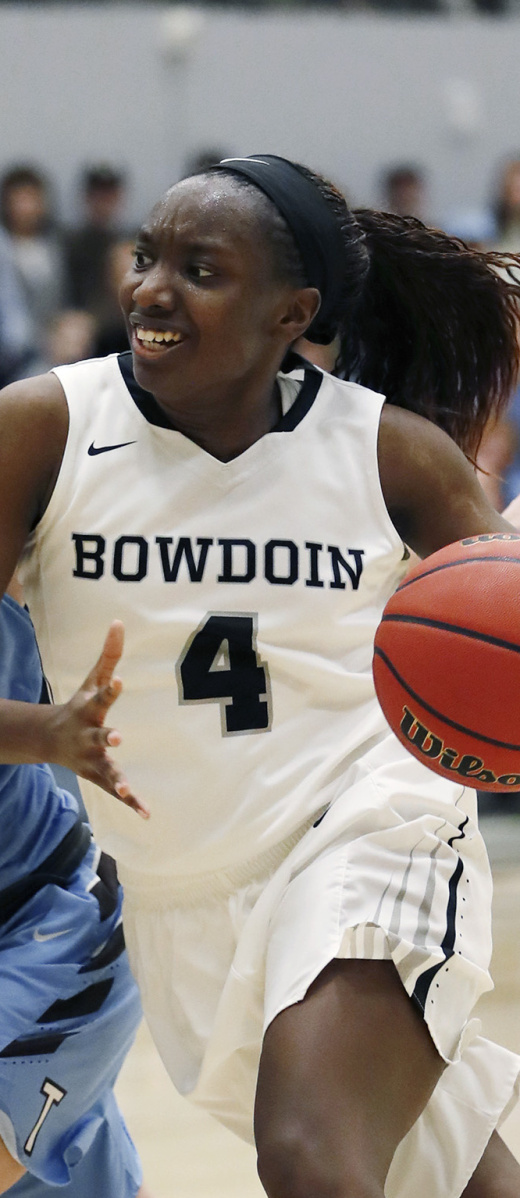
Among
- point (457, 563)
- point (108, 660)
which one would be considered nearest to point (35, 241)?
point (457, 563)

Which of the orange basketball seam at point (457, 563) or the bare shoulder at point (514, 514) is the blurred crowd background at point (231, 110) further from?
the orange basketball seam at point (457, 563)

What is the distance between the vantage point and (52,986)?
97.7 inches

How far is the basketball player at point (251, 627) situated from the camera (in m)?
2.14

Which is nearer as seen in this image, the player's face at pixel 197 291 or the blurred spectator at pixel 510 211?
the player's face at pixel 197 291

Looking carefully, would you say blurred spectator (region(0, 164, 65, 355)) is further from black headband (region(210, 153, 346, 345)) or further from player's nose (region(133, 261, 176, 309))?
player's nose (region(133, 261, 176, 309))

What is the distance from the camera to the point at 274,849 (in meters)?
2.23

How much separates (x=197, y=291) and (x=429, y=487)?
46 cm

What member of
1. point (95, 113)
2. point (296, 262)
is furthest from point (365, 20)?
point (296, 262)

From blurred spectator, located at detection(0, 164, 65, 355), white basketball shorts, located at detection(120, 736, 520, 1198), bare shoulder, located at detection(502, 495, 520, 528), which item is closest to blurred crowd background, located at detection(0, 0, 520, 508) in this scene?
blurred spectator, located at detection(0, 164, 65, 355)

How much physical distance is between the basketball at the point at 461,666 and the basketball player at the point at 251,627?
0.55ft

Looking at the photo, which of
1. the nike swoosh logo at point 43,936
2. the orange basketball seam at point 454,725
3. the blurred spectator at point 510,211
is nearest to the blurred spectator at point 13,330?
the blurred spectator at point 510,211

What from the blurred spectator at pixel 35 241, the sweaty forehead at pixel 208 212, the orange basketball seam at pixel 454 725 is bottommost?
the blurred spectator at pixel 35 241

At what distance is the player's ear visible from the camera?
2285mm

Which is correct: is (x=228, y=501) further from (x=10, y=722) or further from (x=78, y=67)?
(x=78, y=67)
